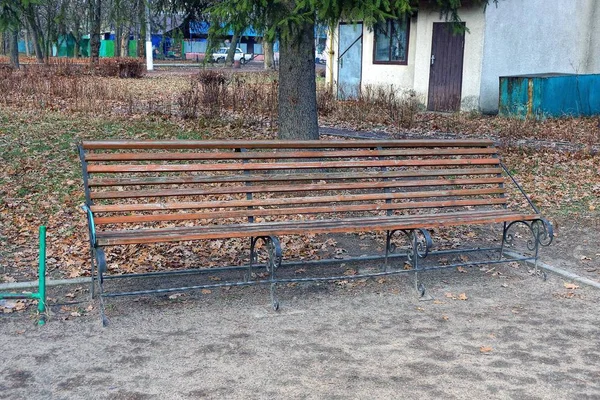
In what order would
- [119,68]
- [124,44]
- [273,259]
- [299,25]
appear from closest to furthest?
[273,259], [299,25], [119,68], [124,44]

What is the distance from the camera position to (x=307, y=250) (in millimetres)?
6578

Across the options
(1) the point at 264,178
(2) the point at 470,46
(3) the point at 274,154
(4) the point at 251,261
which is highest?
(2) the point at 470,46

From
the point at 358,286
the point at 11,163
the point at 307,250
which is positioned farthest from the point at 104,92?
the point at 358,286

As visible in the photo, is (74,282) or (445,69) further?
(445,69)

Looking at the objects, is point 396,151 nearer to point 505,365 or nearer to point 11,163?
point 505,365

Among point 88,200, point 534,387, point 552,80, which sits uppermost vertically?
point 552,80

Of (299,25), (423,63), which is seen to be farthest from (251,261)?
(423,63)

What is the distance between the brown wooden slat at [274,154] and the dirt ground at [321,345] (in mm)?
1018

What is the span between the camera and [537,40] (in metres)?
18.3

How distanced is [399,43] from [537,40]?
370 cm

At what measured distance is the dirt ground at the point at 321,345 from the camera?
3924mm

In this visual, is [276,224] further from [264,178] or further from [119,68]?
[119,68]

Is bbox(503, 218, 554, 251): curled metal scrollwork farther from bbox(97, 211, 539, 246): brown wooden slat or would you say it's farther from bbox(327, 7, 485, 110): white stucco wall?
bbox(327, 7, 485, 110): white stucco wall

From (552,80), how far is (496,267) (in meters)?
11.4
